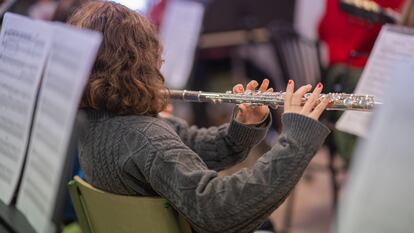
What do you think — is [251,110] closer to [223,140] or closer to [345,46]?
[223,140]

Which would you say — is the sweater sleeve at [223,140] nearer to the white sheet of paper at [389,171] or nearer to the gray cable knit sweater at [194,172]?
the gray cable knit sweater at [194,172]

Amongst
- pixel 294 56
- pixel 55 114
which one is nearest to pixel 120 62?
pixel 55 114

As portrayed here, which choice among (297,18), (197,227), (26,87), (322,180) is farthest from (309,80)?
(26,87)

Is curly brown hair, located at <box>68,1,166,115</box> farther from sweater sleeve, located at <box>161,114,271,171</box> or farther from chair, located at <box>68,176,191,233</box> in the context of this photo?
sweater sleeve, located at <box>161,114,271,171</box>

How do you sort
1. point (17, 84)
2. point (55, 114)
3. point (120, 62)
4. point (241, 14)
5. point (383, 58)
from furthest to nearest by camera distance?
point (241, 14)
point (383, 58)
point (120, 62)
point (17, 84)
point (55, 114)

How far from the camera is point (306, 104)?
108cm

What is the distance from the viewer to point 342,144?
7.46ft

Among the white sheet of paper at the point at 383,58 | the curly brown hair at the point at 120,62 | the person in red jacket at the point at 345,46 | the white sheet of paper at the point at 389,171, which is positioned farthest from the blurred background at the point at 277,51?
the white sheet of paper at the point at 389,171

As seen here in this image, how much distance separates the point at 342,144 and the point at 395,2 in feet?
2.14

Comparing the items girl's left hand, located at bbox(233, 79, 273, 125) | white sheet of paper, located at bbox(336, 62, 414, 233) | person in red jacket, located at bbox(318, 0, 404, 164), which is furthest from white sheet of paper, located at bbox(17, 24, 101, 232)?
person in red jacket, located at bbox(318, 0, 404, 164)

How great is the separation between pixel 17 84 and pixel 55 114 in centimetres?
22

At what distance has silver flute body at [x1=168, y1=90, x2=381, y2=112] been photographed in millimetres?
1186

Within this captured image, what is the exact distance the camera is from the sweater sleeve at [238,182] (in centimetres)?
102

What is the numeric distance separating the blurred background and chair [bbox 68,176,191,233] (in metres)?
0.43
